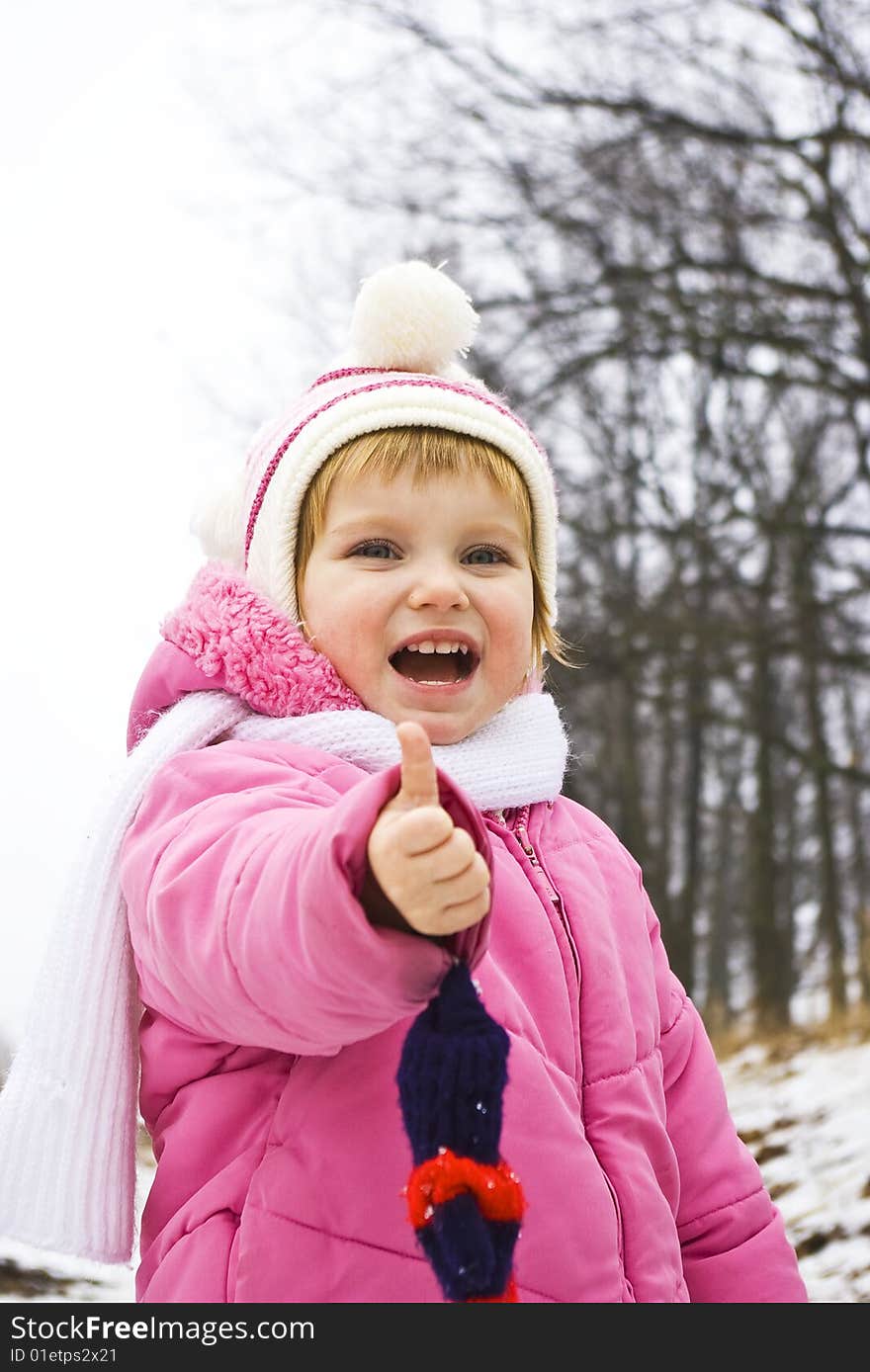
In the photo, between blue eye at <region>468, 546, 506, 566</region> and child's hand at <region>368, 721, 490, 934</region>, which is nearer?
child's hand at <region>368, 721, 490, 934</region>

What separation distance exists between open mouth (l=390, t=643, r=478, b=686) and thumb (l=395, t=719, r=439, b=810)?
61 centimetres

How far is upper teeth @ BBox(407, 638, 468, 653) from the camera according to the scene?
180 centimetres

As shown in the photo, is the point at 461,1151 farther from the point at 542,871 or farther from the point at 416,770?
the point at 542,871

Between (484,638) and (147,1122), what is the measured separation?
76 centimetres

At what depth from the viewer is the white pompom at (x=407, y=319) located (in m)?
2.04

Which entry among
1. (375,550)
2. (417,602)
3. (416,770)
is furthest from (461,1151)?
(375,550)

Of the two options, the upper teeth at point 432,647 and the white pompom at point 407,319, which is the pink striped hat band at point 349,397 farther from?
the upper teeth at point 432,647

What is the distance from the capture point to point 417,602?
175cm

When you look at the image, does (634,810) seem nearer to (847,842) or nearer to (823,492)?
(823,492)

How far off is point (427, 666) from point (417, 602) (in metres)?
0.13

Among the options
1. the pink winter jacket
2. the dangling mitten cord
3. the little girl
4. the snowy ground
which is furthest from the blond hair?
the snowy ground

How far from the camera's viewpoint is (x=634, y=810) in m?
12.2

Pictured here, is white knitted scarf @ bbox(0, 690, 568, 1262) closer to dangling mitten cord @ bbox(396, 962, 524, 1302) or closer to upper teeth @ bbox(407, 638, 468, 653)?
upper teeth @ bbox(407, 638, 468, 653)

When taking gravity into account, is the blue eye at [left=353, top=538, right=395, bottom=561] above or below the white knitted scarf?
above
